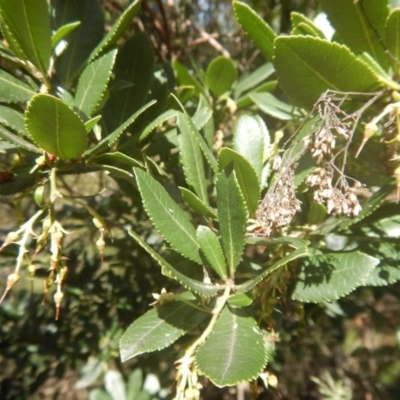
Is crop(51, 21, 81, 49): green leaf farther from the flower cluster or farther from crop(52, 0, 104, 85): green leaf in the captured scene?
the flower cluster

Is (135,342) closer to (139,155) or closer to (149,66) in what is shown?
(139,155)

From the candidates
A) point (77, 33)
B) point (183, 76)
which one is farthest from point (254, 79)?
point (77, 33)

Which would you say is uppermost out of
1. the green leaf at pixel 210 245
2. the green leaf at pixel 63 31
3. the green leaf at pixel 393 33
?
the green leaf at pixel 63 31

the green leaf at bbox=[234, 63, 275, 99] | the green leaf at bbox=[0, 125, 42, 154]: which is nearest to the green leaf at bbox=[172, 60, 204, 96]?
the green leaf at bbox=[234, 63, 275, 99]

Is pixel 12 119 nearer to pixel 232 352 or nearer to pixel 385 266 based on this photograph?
pixel 232 352

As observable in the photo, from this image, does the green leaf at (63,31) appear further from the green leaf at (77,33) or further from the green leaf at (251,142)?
the green leaf at (251,142)

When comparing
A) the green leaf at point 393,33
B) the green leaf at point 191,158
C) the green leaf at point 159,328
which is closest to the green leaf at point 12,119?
the green leaf at point 191,158

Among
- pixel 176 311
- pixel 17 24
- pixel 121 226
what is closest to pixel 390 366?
pixel 121 226
